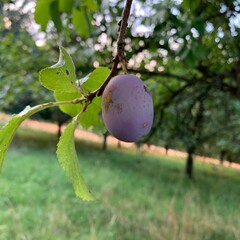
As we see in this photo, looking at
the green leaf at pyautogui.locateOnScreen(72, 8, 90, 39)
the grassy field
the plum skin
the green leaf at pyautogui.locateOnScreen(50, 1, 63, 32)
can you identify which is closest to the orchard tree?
the plum skin

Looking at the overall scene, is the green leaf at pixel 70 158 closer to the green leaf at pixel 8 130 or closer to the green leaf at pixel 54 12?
the green leaf at pixel 8 130

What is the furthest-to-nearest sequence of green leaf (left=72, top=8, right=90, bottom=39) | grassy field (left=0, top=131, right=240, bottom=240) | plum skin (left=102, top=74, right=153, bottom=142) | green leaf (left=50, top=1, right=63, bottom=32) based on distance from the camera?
1. grassy field (left=0, top=131, right=240, bottom=240)
2. green leaf (left=72, top=8, right=90, bottom=39)
3. green leaf (left=50, top=1, right=63, bottom=32)
4. plum skin (left=102, top=74, right=153, bottom=142)

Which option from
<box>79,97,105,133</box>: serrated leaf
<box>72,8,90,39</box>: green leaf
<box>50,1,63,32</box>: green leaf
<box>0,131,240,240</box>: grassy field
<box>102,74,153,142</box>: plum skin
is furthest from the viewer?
<box>0,131,240,240</box>: grassy field

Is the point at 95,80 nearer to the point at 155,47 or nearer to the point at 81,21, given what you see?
the point at 81,21

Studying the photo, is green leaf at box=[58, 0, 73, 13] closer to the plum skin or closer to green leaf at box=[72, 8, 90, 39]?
green leaf at box=[72, 8, 90, 39]

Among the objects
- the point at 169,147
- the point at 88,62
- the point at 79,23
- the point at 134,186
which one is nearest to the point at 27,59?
the point at 88,62

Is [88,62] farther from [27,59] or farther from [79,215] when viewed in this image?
[79,215]
